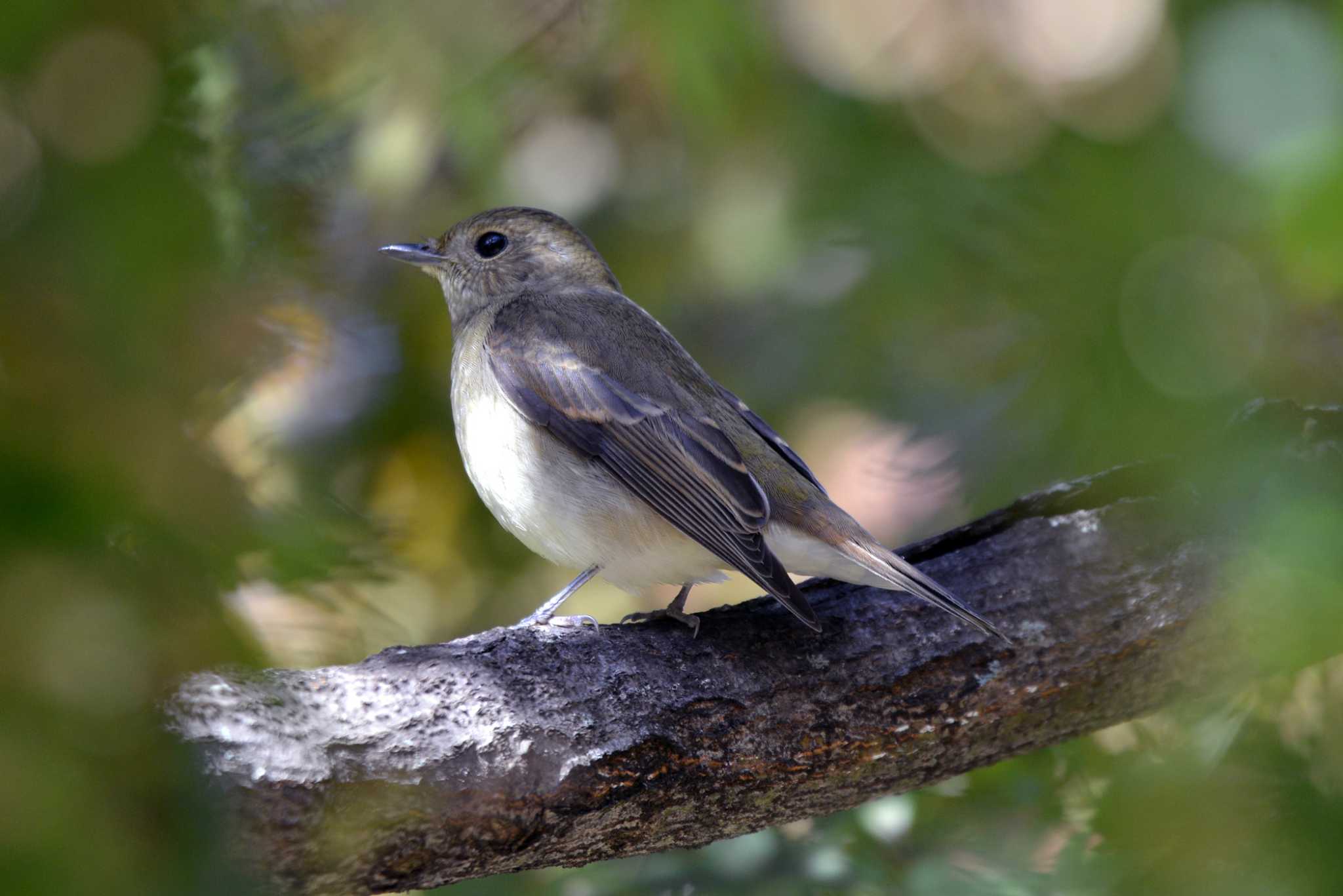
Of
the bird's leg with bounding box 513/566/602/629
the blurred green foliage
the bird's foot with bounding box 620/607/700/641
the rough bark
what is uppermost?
the bird's leg with bounding box 513/566/602/629

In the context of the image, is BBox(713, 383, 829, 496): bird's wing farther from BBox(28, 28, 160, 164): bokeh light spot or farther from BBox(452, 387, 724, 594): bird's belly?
BBox(28, 28, 160, 164): bokeh light spot

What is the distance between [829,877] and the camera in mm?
1951

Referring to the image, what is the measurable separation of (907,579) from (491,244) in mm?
1699

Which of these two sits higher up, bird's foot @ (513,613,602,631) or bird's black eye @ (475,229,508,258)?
Answer: bird's black eye @ (475,229,508,258)

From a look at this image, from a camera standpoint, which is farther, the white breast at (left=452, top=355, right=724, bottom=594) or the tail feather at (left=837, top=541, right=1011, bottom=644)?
the white breast at (left=452, top=355, right=724, bottom=594)

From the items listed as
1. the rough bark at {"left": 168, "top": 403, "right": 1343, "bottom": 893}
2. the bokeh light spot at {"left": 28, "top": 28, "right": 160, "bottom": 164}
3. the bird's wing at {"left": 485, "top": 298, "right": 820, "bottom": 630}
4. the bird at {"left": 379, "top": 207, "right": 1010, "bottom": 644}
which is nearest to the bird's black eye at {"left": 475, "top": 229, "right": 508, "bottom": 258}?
the bird at {"left": 379, "top": 207, "right": 1010, "bottom": 644}

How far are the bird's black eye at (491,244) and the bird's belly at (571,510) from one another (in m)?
0.72

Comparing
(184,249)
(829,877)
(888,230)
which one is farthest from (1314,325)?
(829,877)

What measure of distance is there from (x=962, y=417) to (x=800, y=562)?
1530mm

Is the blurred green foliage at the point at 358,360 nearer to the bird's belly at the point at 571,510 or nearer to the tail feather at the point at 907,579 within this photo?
the tail feather at the point at 907,579

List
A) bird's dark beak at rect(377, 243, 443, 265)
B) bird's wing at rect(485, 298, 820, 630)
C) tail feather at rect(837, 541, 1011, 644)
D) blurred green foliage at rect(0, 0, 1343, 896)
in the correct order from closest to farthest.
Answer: blurred green foliage at rect(0, 0, 1343, 896)
tail feather at rect(837, 541, 1011, 644)
bird's wing at rect(485, 298, 820, 630)
bird's dark beak at rect(377, 243, 443, 265)

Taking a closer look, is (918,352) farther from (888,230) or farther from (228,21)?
(228,21)

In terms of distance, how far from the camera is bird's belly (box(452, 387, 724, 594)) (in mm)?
2553

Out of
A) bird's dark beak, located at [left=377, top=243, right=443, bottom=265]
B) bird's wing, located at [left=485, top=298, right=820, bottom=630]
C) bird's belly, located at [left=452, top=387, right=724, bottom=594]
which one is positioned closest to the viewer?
bird's wing, located at [left=485, top=298, right=820, bottom=630]
